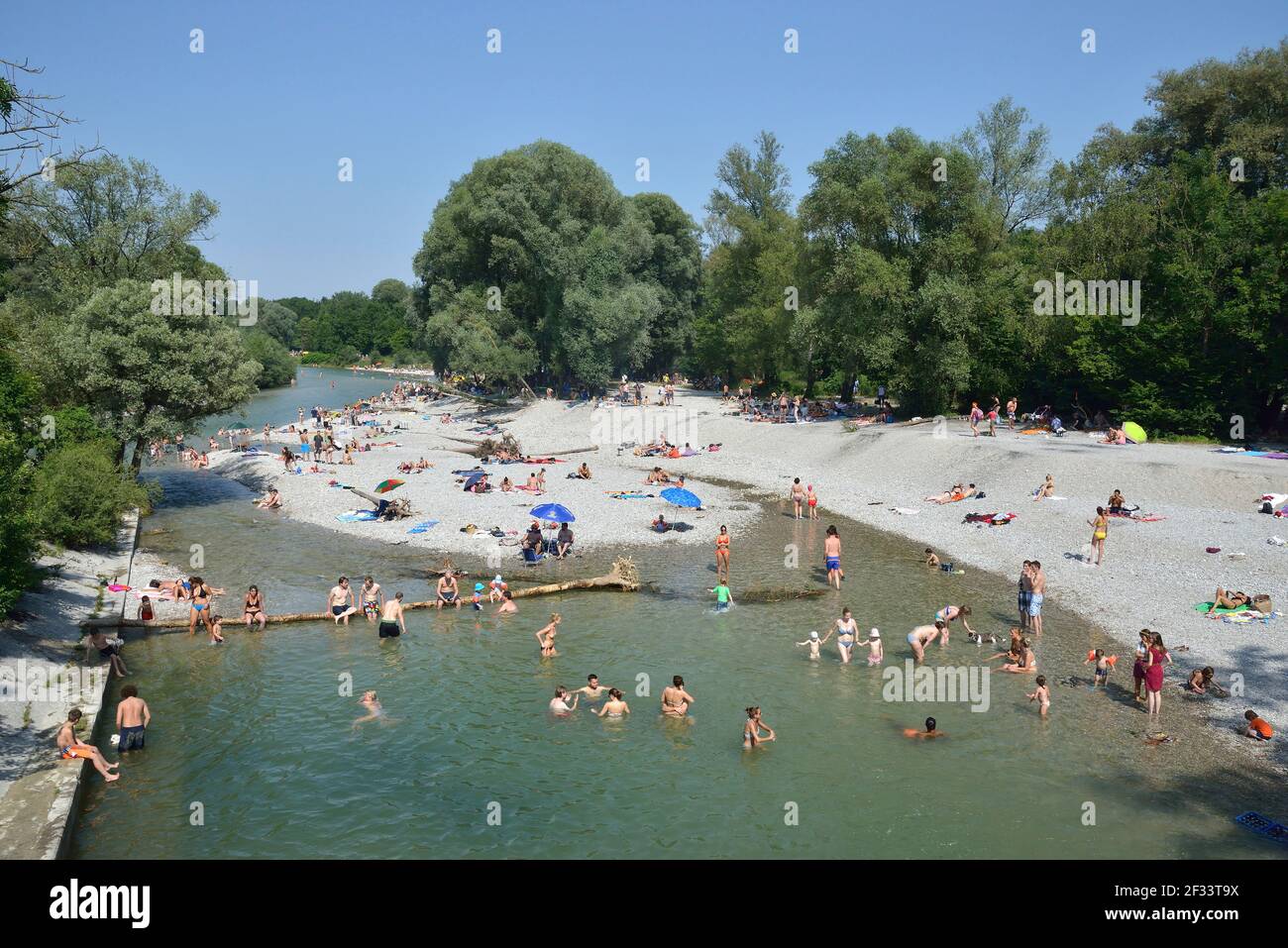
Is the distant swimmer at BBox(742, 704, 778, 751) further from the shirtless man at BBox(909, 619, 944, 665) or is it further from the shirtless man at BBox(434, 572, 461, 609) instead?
the shirtless man at BBox(434, 572, 461, 609)

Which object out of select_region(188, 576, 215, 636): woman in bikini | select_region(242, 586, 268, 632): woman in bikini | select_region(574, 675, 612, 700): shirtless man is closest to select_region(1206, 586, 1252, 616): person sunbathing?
select_region(574, 675, 612, 700): shirtless man

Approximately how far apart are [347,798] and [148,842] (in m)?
2.81

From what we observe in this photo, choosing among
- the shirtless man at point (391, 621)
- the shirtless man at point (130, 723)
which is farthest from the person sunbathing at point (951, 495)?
the shirtless man at point (130, 723)

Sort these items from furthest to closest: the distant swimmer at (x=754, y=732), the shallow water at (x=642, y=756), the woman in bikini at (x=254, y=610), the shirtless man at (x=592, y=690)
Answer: the woman in bikini at (x=254, y=610)
the shirtless man at (x=592, y=690)
the distant swimmer at (x=754, y=732)
the shallow water at (x=642, y=756)

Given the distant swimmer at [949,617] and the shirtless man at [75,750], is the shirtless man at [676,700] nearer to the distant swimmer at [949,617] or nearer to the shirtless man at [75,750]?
the distant swimmer at [949,617]

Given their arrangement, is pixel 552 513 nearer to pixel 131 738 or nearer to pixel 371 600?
pixel 371 600

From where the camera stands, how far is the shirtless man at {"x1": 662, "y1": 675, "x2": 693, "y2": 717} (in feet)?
54.8

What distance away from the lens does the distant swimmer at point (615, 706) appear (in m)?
16.8

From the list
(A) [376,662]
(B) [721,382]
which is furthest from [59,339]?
(B) [721,382]

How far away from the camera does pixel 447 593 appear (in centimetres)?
2378

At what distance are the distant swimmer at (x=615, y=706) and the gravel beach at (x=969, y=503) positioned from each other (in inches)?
425
